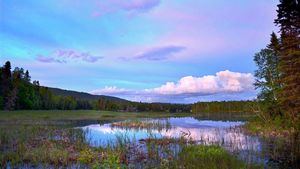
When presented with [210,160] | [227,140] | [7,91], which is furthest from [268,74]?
[7,91]

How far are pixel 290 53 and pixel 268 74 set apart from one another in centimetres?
1568

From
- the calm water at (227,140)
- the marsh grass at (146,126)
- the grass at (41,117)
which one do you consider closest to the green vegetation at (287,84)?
the calm water at (227,140)

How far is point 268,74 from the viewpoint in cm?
5378

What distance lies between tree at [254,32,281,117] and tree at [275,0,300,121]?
8835mm

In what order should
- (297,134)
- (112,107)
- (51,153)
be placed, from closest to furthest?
(51,153)
(297,134)
(112,107)

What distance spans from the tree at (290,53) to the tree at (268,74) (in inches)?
348

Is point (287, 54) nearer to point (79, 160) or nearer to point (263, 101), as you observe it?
point (263, 101)

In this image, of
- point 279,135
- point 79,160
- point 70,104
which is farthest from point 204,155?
point 70,104

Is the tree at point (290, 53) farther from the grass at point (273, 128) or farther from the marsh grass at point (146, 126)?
the marsh grass at point (146, 126)

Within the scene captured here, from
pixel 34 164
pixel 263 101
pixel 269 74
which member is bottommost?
pixel 34 164

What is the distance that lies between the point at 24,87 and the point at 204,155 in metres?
95.6

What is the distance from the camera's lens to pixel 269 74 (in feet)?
176

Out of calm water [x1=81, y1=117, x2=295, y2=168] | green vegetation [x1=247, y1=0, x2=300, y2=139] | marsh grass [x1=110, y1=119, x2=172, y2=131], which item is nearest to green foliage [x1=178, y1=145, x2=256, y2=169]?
calm water [x1=81, y1=117, x2=295, y2=168]

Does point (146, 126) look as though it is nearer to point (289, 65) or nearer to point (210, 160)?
point (289, 65)
